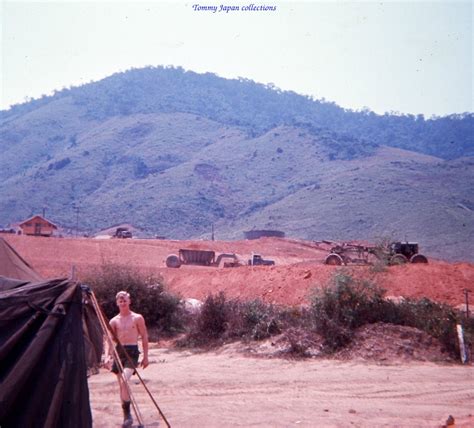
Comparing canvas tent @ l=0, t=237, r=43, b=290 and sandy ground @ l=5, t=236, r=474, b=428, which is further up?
canvas tent @ l=0, t=237, r=43, b=290

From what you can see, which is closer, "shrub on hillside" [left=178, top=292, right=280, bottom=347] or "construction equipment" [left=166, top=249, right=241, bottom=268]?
A: "shrub on hillside" [left=178, top=292, right=280, bottom=347]

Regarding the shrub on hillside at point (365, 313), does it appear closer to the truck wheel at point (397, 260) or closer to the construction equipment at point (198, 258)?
the truck wheel at point (397, 260)

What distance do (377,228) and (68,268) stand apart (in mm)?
43735

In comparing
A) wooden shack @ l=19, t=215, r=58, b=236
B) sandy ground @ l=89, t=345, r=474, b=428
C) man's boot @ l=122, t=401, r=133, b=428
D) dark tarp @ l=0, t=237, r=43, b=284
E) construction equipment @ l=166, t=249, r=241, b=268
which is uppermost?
wooden shack @ l=19, t=215, r=58, b=236

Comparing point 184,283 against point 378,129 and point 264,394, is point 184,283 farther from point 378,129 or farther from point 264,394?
point 378,129

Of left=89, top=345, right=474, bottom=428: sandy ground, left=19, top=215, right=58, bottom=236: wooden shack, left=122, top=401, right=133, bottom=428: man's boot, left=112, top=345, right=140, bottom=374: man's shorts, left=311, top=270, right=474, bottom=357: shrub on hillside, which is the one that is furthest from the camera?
left=19, top=215, right=58, bottom=236: wooden shack

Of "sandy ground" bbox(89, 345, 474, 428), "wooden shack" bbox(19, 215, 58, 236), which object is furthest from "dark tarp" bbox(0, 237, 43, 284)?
"wooden shack" bbox(19, 215, 58, 236)

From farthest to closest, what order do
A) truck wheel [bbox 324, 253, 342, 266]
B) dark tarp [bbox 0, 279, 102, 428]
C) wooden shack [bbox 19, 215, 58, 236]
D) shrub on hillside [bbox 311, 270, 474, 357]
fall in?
wooden shack [bbox 19, 215, 58, 236] → truck wheel [bbox 324, 253, 342, 266] → shrub on hillside [bbox 311, 270, 474, 357] → dark tarp [bbox 0, 279, 102, 428]

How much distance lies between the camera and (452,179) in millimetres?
80875

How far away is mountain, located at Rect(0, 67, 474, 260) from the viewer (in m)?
73.1

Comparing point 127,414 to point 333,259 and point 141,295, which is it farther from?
point 333,259

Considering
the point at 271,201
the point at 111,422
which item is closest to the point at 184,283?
the point at 111,422

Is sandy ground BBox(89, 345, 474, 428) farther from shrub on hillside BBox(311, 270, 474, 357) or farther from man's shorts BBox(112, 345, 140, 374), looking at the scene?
shrub on hillside BBox(311, 270, 474, 357)

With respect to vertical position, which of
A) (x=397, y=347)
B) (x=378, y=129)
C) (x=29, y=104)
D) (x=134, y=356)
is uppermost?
(x=29, y=104)
